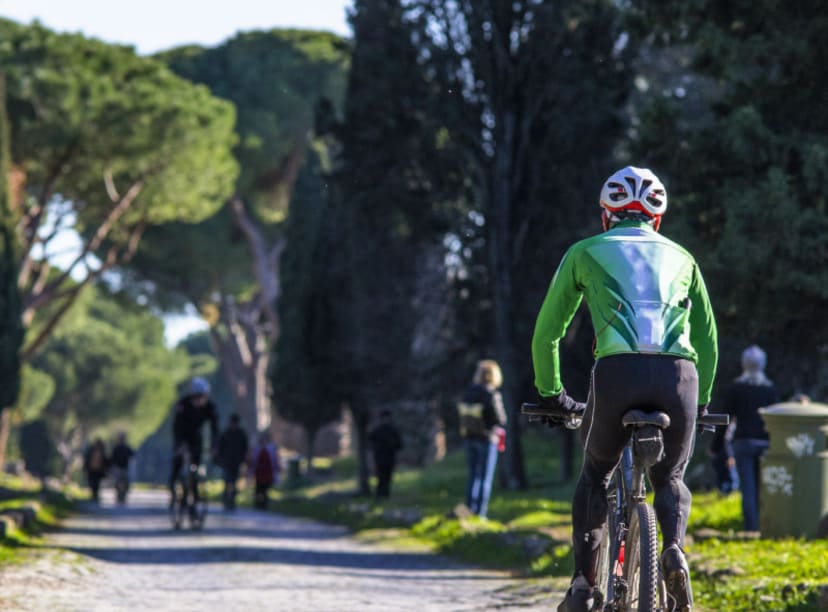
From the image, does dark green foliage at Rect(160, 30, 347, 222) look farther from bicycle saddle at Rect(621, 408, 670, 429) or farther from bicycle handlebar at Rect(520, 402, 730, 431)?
bicycle saddle at Rect(621, 408, 670, 429)

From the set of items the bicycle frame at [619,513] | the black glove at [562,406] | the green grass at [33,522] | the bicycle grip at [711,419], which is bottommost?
the green grass at [33,522]

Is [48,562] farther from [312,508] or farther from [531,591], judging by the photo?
[312,508]

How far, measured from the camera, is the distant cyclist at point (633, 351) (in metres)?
4.84

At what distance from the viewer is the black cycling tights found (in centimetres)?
482

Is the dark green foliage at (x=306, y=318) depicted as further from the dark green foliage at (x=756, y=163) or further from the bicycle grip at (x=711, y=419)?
the bicycle grip at (x=711, y=419)

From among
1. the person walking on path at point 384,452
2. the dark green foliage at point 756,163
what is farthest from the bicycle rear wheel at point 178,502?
the person walking on path at point 384,452

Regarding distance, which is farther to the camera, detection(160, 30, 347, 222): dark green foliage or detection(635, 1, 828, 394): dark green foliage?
detection(160, 30, 347, 222): dark green foliage

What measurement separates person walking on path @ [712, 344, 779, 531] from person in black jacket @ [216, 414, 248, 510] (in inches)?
445

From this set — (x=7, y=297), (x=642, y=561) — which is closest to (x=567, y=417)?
(x=642, y=561)

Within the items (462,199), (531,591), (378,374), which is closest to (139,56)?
(378,374)

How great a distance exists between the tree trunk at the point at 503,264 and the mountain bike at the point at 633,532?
1710cm

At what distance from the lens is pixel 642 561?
184 inches

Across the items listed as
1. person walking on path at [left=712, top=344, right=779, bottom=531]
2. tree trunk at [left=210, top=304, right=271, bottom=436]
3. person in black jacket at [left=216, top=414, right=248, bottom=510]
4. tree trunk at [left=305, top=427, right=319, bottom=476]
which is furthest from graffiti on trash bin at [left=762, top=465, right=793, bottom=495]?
tree trunk at [left=210, top=304, right=271, bottom=436]

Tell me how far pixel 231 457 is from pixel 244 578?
40.9 ft
